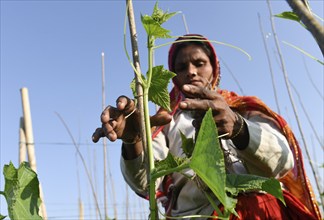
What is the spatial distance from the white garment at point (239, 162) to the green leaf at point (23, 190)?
1.49 feet

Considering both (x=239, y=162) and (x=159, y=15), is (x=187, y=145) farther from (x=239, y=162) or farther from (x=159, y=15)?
(x=239, y=162)

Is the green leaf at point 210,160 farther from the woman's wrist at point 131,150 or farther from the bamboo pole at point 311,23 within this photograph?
the woman's wrist at point 131,150

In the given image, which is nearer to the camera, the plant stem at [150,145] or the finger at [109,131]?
the plant stem at [150,145]

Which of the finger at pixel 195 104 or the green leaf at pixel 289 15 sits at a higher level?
the green leaf at pixel 289 15

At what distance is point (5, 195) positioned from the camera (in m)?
0.32

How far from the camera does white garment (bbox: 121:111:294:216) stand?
75 cm

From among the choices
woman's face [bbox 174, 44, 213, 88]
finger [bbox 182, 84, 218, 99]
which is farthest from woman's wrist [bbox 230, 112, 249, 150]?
woman's face [bbox 174, 44, 213, 88]

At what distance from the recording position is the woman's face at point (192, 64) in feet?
Result: 3.41

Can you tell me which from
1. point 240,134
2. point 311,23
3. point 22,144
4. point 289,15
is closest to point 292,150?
point 240,134

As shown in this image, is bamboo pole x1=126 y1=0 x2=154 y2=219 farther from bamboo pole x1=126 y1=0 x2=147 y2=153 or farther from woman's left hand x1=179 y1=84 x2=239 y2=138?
woman's left hand x1=179 y1=84 x2=239 y2=138

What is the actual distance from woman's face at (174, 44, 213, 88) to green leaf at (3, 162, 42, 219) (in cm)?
74

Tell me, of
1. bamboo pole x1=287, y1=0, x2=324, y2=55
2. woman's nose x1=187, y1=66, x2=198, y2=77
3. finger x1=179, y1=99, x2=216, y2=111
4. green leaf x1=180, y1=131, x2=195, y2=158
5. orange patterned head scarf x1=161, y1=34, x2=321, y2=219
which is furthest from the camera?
woman's nose x1=187, y1=66, x2=198, y2=77

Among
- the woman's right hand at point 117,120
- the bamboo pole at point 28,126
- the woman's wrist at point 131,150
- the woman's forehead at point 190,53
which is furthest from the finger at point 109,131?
the bamboo pole at point 28,126

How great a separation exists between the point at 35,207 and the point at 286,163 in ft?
2.06
